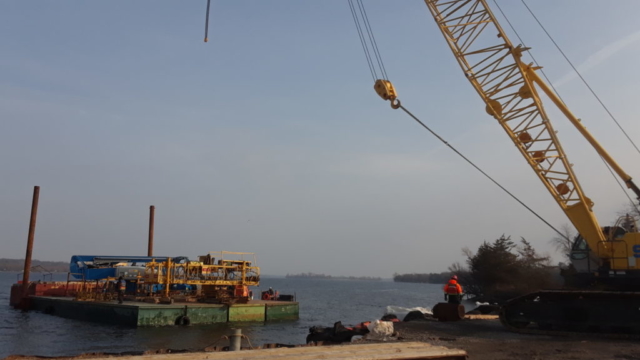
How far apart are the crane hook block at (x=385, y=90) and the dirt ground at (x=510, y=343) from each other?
8679mm

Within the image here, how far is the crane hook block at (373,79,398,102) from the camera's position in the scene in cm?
1978

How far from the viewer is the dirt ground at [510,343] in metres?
10.5

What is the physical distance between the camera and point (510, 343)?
11.9m

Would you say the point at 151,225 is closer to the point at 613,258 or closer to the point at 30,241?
the point at 30,241

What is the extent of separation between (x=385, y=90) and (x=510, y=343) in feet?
35.3

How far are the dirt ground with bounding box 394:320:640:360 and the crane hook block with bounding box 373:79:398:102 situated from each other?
8679mm

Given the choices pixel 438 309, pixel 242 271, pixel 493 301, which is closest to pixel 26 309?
pixel 242 271

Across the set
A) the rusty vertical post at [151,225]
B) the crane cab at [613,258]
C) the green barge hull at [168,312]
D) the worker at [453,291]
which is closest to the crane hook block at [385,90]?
the worker at [453,291]

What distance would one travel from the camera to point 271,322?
31.6 meters

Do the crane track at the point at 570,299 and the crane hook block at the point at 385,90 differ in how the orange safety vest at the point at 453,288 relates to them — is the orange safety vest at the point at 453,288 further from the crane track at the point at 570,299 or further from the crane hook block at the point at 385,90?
the crane hook block at the point at 385,90

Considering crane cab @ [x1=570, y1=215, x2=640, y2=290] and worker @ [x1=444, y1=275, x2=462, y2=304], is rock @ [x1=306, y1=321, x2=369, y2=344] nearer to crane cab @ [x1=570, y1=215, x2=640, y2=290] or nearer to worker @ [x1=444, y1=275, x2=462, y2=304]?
worker @ [x1=444, y1=275, x2=462, y2=304]

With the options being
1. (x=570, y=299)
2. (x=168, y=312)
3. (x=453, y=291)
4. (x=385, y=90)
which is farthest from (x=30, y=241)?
(x=570, y=299)

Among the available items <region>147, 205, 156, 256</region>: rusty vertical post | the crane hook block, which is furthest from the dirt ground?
<region>147, 205, 156, 256</region>: rusty vertical post

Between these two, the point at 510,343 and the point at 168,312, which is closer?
the point at 510,343
